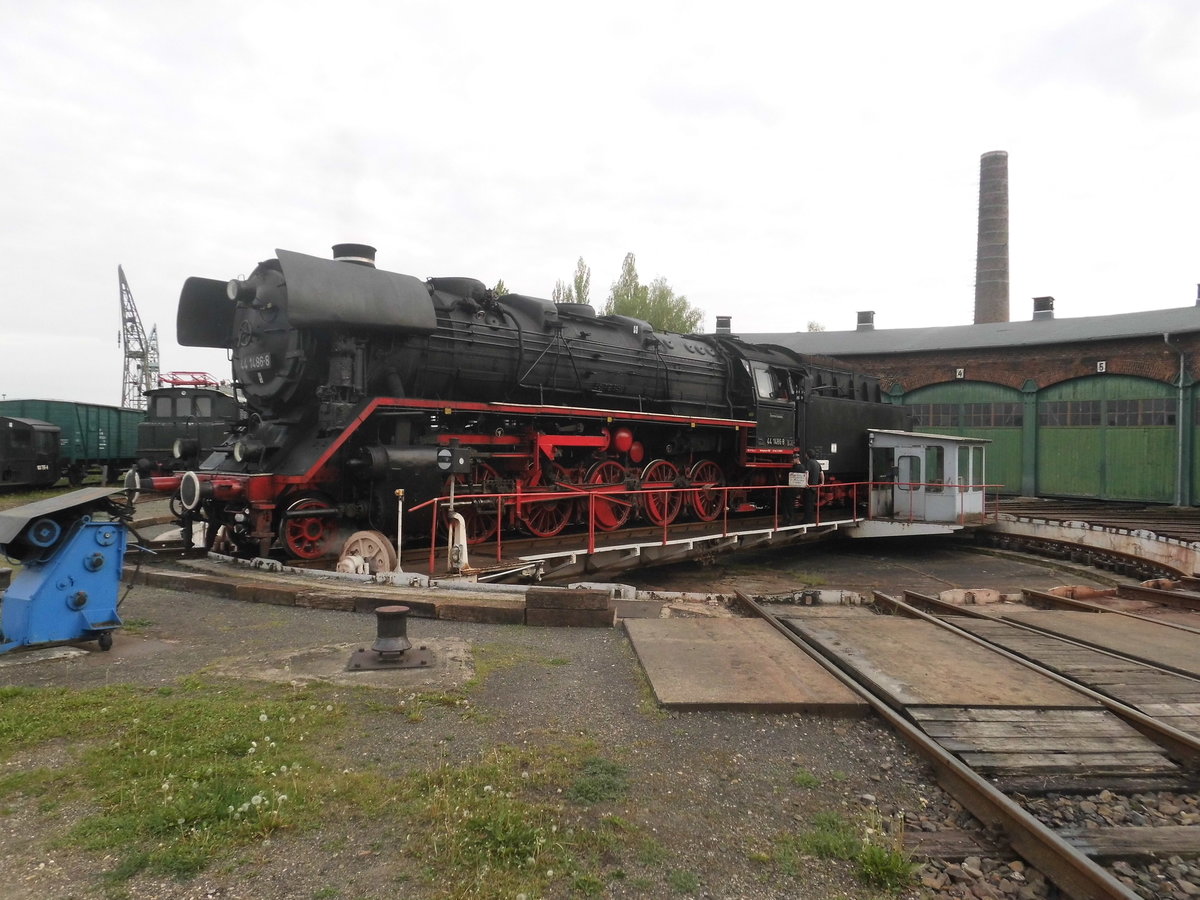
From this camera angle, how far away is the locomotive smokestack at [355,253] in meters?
9.97

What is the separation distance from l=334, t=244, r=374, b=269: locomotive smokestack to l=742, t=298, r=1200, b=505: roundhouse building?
20.1 m

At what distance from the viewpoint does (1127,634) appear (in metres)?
7.16

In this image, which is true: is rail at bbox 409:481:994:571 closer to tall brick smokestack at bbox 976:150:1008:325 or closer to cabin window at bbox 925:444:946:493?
cabin window at bbox 925:444:946:493

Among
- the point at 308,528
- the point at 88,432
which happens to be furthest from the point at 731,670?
the point at 88,432

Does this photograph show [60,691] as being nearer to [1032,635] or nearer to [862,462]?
[1032,635]

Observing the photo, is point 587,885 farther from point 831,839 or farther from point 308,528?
point 308,528

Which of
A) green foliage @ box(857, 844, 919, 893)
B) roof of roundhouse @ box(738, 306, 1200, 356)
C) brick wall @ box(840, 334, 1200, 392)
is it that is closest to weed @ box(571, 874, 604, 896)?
green foliage @ box(857, 844, 919, 893)

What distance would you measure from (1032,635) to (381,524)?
7.16 m

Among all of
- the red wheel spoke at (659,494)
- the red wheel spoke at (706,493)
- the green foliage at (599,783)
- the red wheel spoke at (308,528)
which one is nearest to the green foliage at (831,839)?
the green foliage at (599,783)

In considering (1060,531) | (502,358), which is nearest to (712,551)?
(502,358)

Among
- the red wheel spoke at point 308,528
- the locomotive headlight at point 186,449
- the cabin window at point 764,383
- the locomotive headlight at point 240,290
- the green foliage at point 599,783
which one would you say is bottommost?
the green foliage at point 599,783

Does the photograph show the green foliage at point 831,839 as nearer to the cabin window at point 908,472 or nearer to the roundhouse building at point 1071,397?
the cabin window at point 908,472

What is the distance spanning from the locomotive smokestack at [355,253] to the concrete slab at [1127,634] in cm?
877

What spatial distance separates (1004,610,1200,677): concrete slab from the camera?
6280 mm
